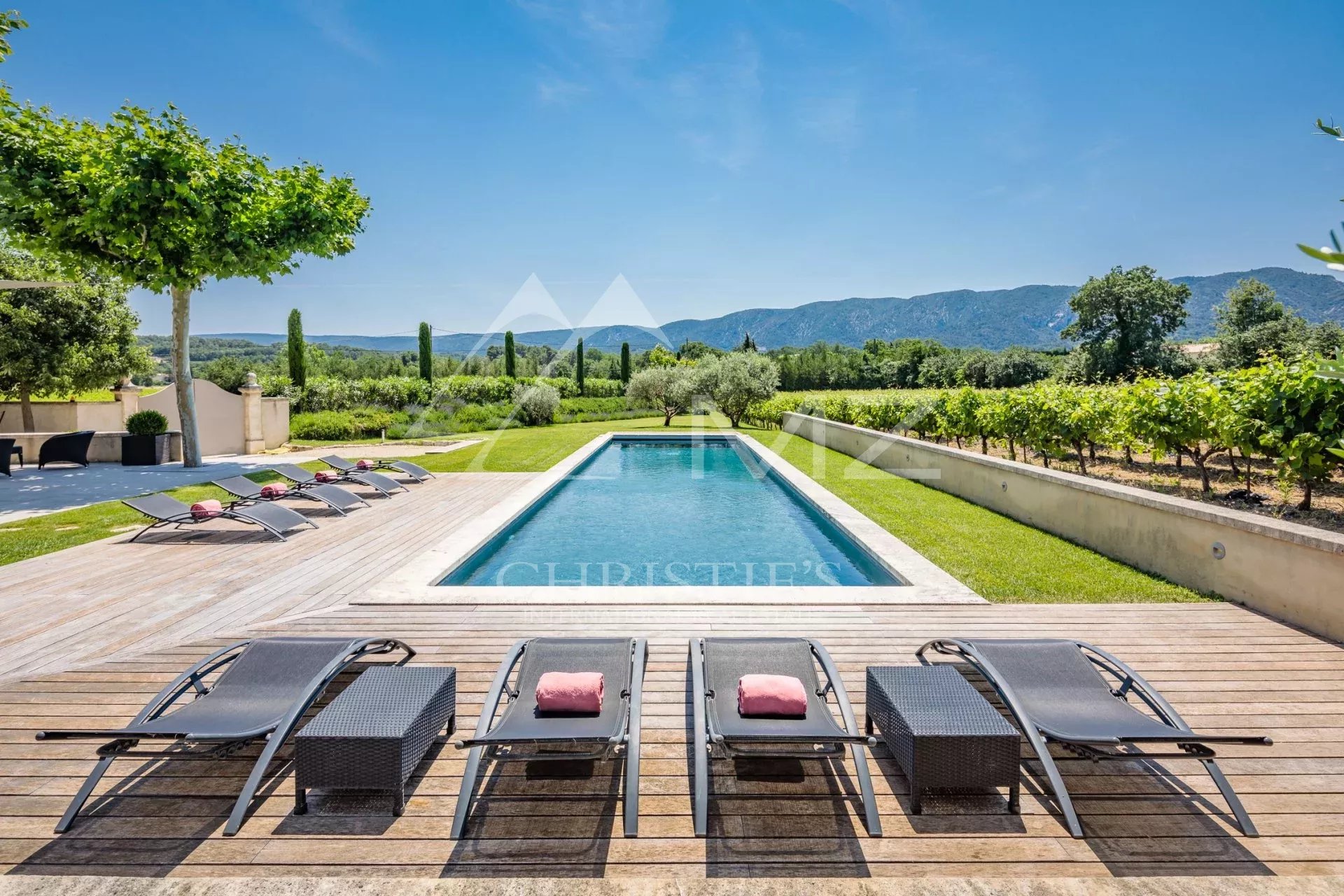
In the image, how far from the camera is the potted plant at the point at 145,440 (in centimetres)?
1275

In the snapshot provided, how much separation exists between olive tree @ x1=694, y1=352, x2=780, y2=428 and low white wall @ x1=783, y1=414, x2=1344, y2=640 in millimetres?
14726

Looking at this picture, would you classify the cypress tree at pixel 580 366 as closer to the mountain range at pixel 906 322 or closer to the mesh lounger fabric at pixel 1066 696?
the mesh lounger fabric at pixel 1066 696

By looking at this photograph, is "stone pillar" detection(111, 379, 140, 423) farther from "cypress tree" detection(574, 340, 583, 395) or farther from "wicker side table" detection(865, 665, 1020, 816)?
"cypress tree" detection(574, 340, 583, 395)

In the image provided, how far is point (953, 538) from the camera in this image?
7.30 m

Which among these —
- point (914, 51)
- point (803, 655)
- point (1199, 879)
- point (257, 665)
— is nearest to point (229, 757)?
point (257, 665)

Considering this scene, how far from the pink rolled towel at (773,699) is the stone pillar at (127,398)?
1852 centimetres

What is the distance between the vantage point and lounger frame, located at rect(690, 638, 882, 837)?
2467 millimetres

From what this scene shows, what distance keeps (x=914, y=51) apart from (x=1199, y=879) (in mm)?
15259

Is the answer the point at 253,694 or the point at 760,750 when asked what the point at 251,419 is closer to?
the point at 253,694

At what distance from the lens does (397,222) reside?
70.1ft

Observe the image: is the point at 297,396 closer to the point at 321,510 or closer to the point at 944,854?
the point at 321,510

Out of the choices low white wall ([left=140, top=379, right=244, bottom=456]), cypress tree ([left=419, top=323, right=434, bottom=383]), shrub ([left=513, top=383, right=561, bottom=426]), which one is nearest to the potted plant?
low white wall ([left=140, top=379, right=244, bottom=456])

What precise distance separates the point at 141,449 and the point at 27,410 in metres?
6.57

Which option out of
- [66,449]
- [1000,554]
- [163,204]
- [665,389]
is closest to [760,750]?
[1000,554]
